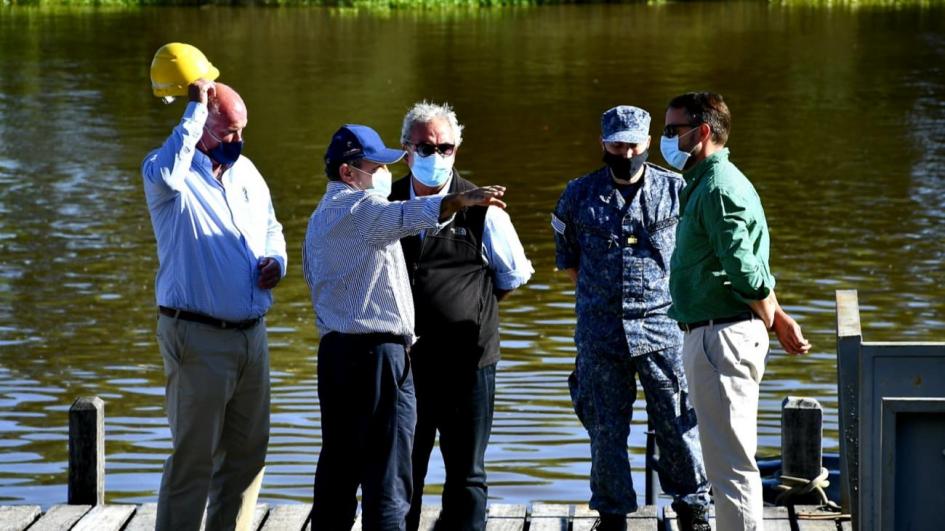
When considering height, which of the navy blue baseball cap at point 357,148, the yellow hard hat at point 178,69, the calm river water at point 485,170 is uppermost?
the yellow hard hat at point 178,69

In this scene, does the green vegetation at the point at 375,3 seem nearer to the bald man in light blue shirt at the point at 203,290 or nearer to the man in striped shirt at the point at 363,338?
the bald man in light blue shirt at the point at 203,290

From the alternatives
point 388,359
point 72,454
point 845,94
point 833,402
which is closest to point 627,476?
point 388,359

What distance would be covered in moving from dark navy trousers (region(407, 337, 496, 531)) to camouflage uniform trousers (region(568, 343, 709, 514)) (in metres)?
0.44

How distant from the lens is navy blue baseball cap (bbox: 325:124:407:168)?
236 inches

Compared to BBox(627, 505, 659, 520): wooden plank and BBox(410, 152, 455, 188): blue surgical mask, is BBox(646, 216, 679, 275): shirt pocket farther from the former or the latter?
BBox(627, 505, 659, 520): wooden plank

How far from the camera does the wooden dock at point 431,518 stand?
23.2 ft

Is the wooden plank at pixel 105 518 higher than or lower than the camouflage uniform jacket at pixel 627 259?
lower

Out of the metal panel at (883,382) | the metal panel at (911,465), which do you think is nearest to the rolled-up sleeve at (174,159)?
the metal panel at (883,382)

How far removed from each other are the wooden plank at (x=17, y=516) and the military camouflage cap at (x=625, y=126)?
293 cm

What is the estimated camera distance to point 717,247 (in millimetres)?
5973

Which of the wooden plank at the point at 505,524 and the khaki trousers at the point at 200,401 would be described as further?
the wooden plank at the point at 505,524

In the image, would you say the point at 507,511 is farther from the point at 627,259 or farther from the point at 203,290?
the point at 203,290

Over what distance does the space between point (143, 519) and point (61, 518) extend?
0.36 metres

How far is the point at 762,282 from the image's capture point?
5930 mm
